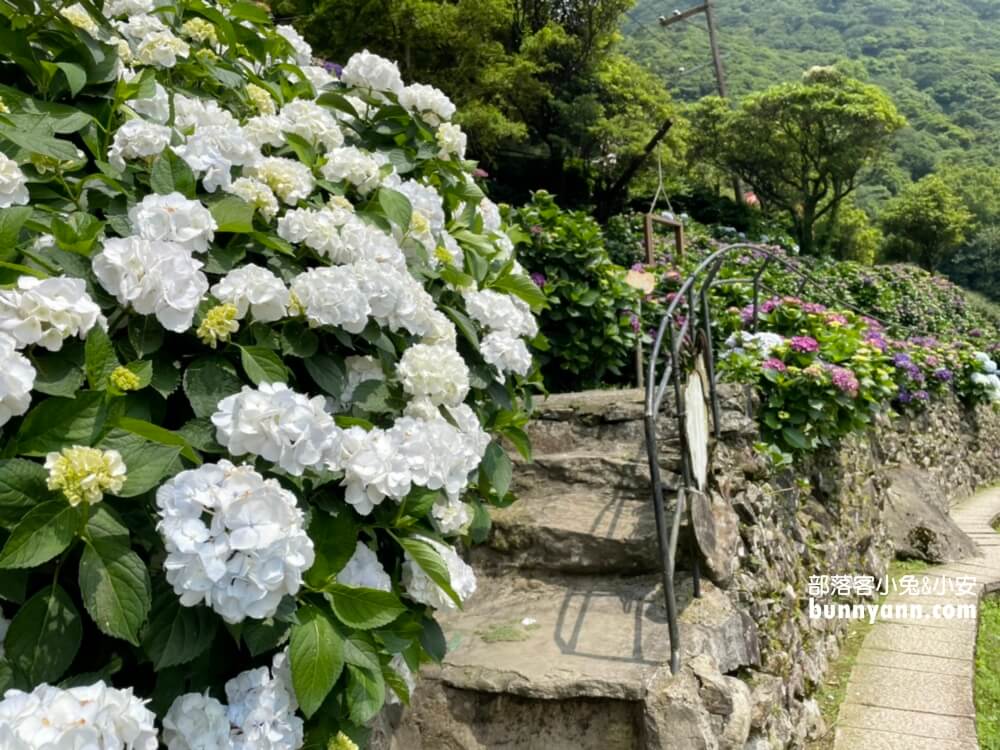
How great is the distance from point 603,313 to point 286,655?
3.68 m

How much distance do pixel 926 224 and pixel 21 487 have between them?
24875mm

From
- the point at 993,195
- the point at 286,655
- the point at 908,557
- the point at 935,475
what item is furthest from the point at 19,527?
the point at 993,195

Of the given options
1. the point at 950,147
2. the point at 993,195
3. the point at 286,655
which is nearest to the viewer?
the point at 286,655

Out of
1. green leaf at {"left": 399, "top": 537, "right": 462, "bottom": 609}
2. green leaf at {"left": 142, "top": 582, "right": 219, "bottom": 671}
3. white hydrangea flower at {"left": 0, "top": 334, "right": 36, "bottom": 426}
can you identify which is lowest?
green leaf at {"left": 399, "top": 537, "right": 462, "bottom": 609}

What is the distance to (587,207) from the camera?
40.9 feet

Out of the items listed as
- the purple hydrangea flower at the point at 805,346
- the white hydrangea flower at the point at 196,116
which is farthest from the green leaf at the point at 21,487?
the purple hydrangea flower at the point at 805,346

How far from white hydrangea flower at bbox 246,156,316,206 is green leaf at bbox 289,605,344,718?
0.79m

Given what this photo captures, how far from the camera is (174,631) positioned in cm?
96

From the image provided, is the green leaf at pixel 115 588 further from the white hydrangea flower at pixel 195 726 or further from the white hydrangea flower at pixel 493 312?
the white hydrangea flower at pixel 493 312

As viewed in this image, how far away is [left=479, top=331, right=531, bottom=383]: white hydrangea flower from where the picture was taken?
5.32 ft

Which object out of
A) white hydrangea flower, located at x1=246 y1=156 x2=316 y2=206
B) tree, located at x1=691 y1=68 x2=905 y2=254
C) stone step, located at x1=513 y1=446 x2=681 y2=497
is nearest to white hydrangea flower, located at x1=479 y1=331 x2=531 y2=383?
white hydrangea flower, located at x1=246 y1=156 x2=316 y2=206

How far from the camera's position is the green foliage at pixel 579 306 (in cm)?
454

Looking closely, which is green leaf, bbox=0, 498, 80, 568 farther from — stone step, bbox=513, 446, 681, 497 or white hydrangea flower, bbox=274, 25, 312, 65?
stone step, bbox=513, 446, 681, 497

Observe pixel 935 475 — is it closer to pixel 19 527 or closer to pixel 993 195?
pixel 19 527
